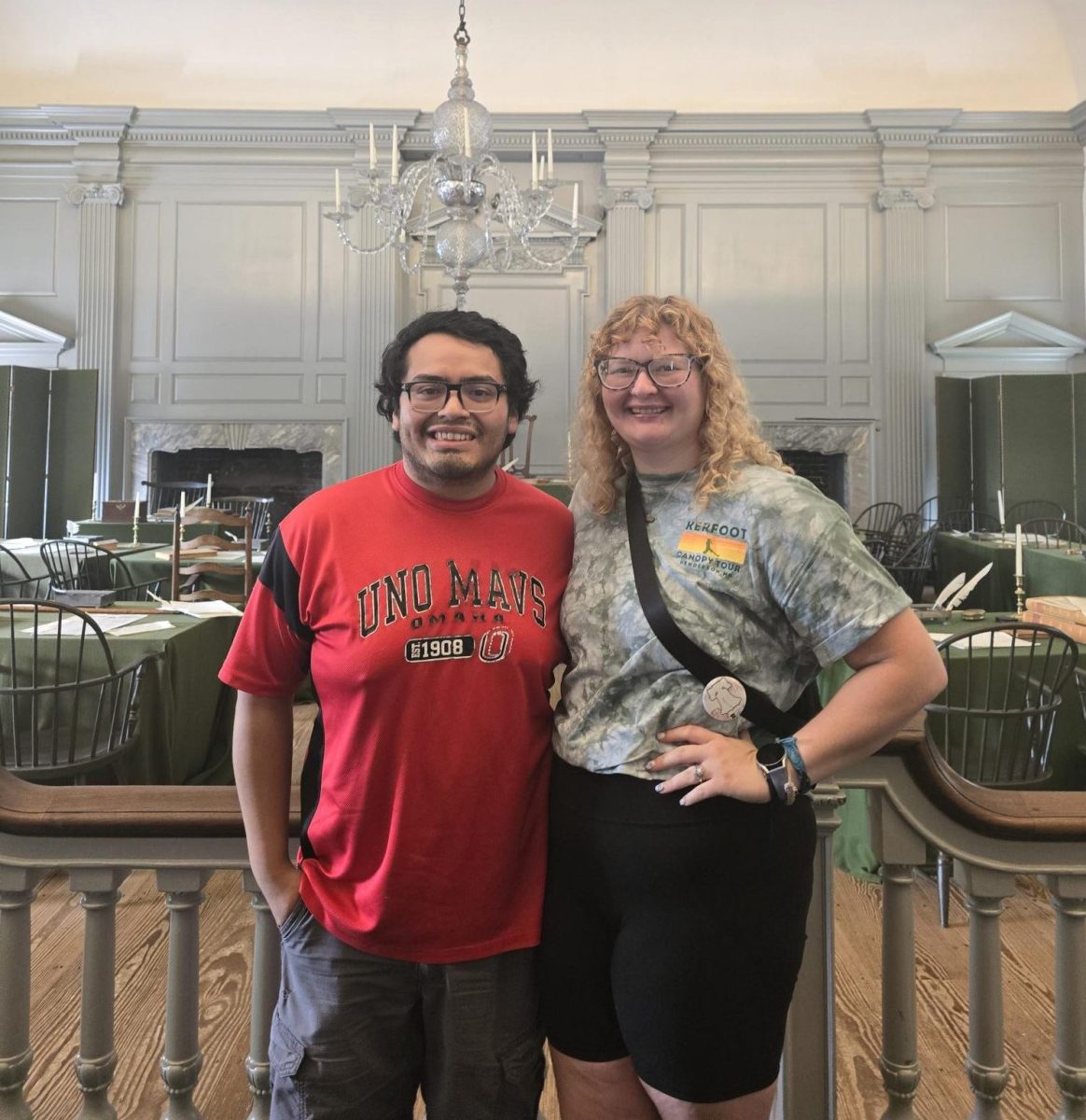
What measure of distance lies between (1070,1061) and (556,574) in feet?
2.74

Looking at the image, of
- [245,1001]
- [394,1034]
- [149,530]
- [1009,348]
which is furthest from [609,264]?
[394,1034]

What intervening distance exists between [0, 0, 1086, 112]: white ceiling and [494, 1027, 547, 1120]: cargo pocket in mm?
9897

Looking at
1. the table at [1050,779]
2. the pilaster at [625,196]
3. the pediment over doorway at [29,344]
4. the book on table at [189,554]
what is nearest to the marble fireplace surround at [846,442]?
the pilaster at [625,196]

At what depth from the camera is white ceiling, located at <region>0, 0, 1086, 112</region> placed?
9.44 meters

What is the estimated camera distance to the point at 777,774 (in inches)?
39.4

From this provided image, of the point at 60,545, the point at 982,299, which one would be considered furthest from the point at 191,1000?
the point at 982,299

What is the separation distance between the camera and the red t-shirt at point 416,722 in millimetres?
1078

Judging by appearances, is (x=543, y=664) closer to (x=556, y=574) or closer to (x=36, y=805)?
(x=556, y=574)

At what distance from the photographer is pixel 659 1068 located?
103 centimetres

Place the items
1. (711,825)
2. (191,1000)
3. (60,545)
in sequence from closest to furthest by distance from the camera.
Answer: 1. (711,825)
2. (191,1000)
3. (60,545)

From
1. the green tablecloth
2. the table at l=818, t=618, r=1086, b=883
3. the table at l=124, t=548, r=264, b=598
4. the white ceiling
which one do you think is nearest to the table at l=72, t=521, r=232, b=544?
the table at l=124, t=548, r=264, b=598

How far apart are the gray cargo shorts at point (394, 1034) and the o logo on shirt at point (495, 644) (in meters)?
0.36

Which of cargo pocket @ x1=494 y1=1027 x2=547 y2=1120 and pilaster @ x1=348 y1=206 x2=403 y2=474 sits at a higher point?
pilaster @ x1=348 y1=206 x2=403 y2=474

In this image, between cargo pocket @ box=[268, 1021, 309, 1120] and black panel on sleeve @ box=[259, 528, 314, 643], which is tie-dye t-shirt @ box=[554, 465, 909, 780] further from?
cargo pocket @ box=[268, 1021, 309, 1120]
